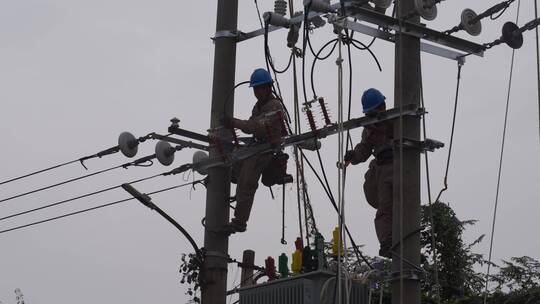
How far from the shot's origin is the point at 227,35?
11.0 m

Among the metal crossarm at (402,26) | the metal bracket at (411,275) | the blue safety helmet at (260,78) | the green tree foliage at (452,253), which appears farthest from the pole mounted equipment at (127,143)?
the green tree foliage at (452,253)

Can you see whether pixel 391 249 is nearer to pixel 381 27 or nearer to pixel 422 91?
pixel 422 91

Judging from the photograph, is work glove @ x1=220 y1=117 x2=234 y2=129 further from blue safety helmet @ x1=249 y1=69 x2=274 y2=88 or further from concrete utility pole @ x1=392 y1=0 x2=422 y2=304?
concrete utility pole @ x1=392 y1=0 x2=422 y2=304

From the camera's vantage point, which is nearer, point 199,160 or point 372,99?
point 372,99

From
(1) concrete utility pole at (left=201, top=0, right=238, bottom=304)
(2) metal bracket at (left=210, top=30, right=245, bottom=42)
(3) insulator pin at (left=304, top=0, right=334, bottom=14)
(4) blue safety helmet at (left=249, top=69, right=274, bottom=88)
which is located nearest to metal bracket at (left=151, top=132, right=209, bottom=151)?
(1) concrete utility pole at (left=201, top=0, right=238, bottom=304)

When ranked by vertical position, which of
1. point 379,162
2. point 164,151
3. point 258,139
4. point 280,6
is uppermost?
point 280,6

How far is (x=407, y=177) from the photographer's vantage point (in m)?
8.91

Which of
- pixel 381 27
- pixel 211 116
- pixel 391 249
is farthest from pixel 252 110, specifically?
pixel 391 249

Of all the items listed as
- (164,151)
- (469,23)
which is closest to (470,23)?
(469,23)

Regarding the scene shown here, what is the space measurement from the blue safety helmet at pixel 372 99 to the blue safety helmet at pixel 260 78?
149cm

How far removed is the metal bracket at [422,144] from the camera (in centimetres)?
898

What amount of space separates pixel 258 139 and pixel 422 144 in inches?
82.0

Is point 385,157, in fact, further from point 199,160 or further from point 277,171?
point 199,160

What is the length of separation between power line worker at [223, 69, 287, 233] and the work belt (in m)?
1.10
